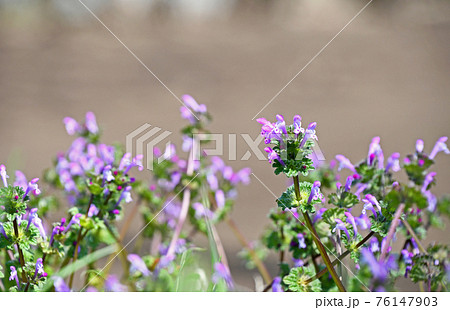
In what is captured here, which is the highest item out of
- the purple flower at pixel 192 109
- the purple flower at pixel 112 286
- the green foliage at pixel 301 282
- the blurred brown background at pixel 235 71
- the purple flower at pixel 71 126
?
the blurred brown background at pixel 235 71

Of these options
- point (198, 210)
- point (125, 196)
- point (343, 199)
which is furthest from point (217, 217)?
point (343, 199)

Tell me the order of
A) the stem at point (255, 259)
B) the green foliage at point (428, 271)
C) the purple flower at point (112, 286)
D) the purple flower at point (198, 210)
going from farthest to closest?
the purple flower at point (198, 210)
the stem at point (255, 259)
the purple flower at point (112, 286)
the green foliage at point (428, 271)

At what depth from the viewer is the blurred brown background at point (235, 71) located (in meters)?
3.57

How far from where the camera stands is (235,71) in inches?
186

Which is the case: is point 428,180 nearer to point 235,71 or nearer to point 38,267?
point 38,267

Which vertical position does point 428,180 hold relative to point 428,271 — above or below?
above

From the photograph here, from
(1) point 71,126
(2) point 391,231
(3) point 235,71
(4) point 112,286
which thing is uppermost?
(3) point 235,71

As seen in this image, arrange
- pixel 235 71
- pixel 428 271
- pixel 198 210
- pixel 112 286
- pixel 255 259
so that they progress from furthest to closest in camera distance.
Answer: pixel 235 71, pixel 198 210, pixel 255 259, pixel 112 286, pixel 428 271

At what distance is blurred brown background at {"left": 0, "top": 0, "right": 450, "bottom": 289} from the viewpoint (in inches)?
→ 141

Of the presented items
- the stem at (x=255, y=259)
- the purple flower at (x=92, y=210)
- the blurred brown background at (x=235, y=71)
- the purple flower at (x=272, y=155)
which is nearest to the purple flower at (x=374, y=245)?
the purple flower at (x=272, y=155)

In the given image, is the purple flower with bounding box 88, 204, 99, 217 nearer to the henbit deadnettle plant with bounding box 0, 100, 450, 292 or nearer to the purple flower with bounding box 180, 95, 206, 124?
the henbit deadnettle plant with bounding box 0, 100, 450, 292

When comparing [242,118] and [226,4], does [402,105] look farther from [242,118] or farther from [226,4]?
[226,4]

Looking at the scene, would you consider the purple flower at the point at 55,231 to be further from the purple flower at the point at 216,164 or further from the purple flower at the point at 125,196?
the purple flower at the point at 216,164
